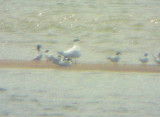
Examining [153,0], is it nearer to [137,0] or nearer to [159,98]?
[137,0]

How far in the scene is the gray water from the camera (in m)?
12.0

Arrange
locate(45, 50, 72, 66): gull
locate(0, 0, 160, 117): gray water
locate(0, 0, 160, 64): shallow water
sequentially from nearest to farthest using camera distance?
locate(0, 0, 160, 117): gray water
locate(45, 50, 72, 66): gull
locate(0, 0, 160, 64): shallow water

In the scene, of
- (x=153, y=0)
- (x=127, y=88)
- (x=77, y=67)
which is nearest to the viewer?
(x=127, y=88)

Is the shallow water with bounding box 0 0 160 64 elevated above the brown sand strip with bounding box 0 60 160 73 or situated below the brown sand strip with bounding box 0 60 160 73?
above

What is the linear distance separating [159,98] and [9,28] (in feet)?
53.5

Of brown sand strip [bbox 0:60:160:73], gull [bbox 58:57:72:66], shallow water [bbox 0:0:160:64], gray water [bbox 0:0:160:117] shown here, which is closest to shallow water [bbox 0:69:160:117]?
gray water [bbox 0:0:160:117]

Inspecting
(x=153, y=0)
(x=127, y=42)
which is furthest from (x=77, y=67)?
(x=153, y=0)

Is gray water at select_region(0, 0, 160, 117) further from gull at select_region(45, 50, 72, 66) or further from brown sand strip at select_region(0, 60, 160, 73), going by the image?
gull at select_region(45, 50, 72, 66)

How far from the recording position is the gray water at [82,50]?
473 inches

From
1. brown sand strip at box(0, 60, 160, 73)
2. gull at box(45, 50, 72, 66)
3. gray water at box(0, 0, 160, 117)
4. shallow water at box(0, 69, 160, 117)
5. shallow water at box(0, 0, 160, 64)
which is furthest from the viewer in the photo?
shallow water at box(0, 0, 160, 64)

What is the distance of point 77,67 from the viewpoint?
17.0 meters

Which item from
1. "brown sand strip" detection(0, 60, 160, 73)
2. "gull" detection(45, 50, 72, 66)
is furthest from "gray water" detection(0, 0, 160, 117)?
"gull" detection(45, 50, 72, 66)

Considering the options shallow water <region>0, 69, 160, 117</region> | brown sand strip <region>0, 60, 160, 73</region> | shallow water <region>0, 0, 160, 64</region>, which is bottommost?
shallow water <region>0, 69, 160, 117</region>

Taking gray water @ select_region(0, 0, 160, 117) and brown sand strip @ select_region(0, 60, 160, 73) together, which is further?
brown sand strip @ select_region(0, 60, 160, 73)
